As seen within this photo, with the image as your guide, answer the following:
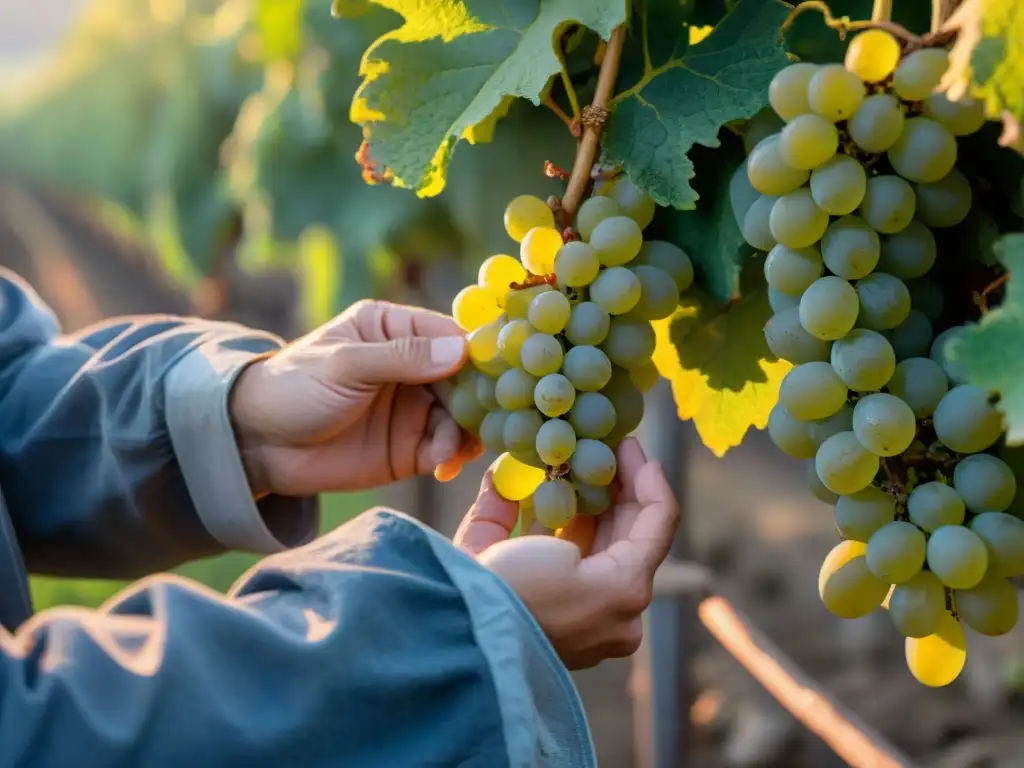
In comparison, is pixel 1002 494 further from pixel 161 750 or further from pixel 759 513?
pixel 759 513

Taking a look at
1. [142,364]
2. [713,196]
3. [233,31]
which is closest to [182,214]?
[233,31]

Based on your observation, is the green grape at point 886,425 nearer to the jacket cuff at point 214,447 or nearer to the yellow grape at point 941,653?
the yellow grape at point 941,653

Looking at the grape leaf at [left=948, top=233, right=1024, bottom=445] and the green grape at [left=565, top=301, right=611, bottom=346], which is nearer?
the grape leaf at [left=948, top=233, right=1024, bottom=445]

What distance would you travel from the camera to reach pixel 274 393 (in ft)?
3.00

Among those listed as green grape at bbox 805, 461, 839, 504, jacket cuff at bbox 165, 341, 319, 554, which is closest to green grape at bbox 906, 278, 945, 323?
green grape at bbox 805, 461, 839, 504

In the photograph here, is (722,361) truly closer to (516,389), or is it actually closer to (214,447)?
(516,389)

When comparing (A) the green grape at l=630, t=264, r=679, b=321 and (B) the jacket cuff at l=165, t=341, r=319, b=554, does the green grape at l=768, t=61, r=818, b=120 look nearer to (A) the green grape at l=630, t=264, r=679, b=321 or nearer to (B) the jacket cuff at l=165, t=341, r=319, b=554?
(A) the green grape at l=630, t=264, r=679, b=321

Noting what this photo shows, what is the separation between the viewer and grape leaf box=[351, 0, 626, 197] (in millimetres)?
678

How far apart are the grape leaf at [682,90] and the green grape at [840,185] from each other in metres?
0.10

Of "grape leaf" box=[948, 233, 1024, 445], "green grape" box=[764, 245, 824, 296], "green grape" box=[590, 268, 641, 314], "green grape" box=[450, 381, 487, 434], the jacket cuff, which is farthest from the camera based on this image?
the jacket cuff

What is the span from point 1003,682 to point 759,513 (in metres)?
1.70

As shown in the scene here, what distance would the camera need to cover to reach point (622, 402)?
71cm

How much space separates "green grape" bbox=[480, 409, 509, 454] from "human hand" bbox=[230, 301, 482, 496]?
0.24 ft

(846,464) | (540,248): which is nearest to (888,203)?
(846,464)
